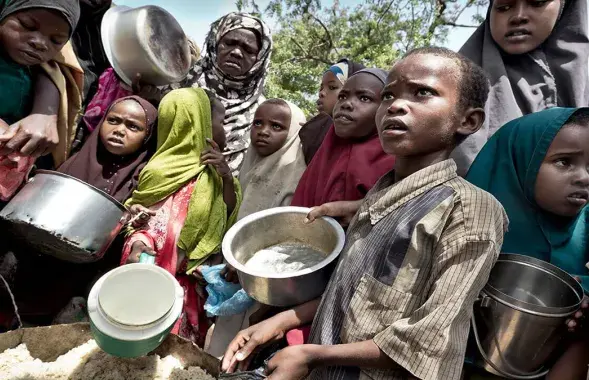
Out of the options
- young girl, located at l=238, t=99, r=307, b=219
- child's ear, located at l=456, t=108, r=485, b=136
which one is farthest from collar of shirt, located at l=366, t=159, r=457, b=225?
young girl, located at l=238, t=99, r=307, b=219

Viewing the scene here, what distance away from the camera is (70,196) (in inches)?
75.6

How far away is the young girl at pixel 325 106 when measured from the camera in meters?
2.64

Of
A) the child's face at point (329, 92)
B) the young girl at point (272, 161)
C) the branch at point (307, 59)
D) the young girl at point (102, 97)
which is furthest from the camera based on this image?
the branch at point (307, 59)

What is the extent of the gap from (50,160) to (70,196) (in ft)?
2.82

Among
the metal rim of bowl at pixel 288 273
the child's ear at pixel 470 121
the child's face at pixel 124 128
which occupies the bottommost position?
the child's face at pixel 124 128

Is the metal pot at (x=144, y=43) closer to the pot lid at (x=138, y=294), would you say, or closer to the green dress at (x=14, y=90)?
the green dress at (x=14, y=90)

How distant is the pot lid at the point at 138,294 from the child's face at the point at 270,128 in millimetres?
1284

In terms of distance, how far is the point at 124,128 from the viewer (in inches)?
99.1

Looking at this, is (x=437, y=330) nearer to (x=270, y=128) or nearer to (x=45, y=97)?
(x=270, y=128)

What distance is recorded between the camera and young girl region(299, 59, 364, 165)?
8.65 feet

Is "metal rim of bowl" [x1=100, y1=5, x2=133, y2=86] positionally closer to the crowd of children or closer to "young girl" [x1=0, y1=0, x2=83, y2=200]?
the crowd of children

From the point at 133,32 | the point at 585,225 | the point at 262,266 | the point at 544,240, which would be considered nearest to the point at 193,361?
the point at 262,266

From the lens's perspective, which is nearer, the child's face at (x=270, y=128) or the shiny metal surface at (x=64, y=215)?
the shiny metal surface at (x=64, y=215)

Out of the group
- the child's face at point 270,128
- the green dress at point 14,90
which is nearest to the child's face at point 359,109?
the child's face at point 270,128
